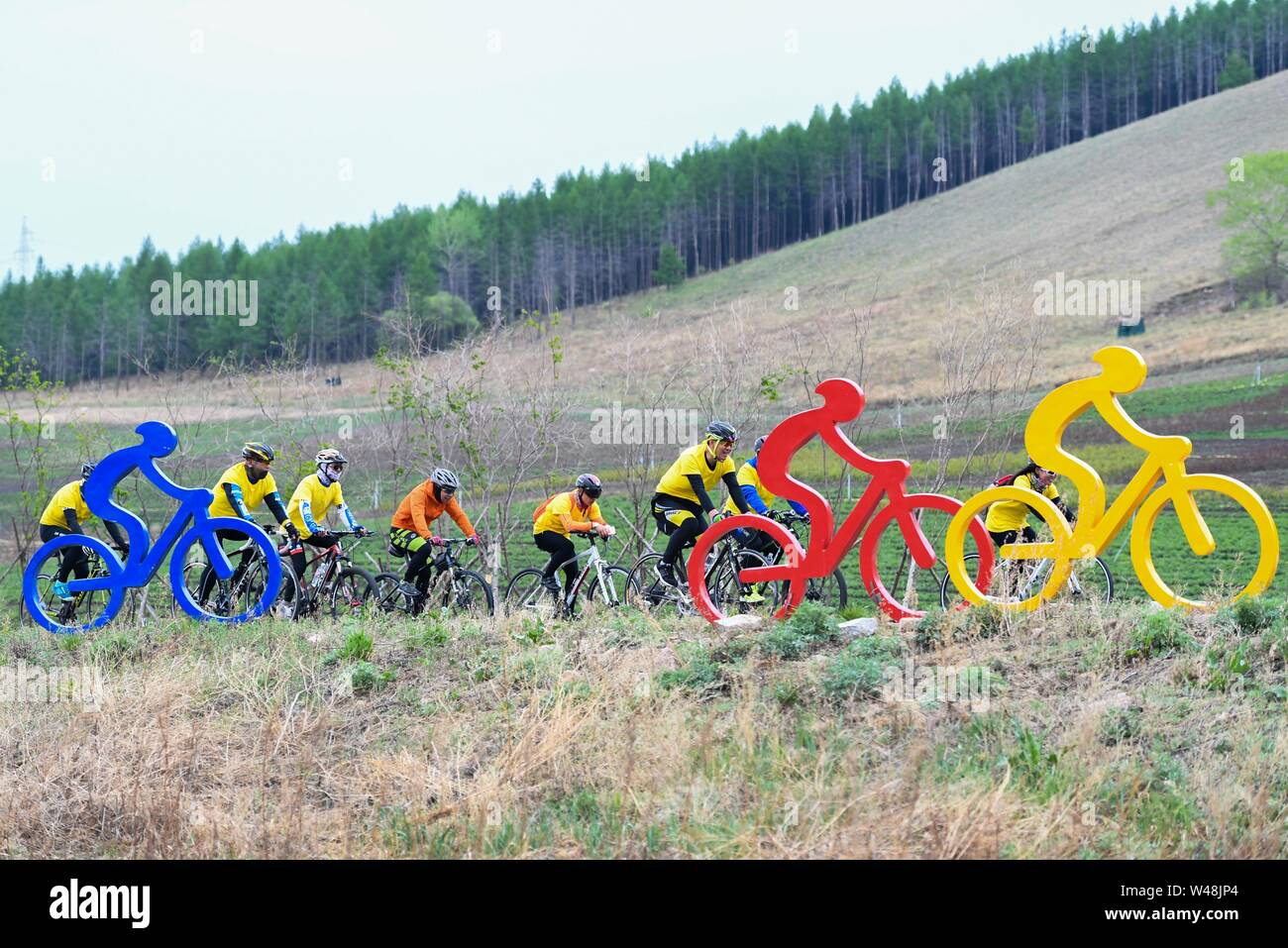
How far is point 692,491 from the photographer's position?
12492mm

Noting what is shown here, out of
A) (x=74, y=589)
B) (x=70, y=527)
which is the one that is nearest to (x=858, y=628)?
(x=74, y=589)

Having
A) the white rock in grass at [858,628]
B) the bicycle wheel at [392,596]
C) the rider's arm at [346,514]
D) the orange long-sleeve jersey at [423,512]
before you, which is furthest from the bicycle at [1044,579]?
the rider's arm at [346,514]

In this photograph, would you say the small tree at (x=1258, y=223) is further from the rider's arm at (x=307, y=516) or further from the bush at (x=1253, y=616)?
the rider's arm at (x=307, y=516)

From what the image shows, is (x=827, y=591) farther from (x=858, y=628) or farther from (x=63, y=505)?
(x=63, y=505)

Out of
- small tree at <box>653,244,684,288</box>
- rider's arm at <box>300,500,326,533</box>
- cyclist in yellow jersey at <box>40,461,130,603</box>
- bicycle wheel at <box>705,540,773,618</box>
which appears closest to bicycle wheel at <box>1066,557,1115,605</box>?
bicycle wheel at <box>705,540,773,618</box>

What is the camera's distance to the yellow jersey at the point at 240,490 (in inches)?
500

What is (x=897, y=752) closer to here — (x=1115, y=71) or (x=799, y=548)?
(x=799, y=548)

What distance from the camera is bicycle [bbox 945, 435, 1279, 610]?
9.52 m

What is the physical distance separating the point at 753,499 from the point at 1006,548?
8.81ft

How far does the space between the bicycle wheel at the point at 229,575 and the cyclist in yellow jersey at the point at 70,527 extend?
0.95 meters

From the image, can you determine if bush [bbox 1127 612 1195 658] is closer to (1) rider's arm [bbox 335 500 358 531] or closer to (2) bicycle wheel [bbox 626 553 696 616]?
(2) bicycle wheel [bbox 626 553 696 616]

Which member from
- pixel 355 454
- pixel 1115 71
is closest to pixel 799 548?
pixel 355 454

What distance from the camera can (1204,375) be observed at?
45844 millimetres
